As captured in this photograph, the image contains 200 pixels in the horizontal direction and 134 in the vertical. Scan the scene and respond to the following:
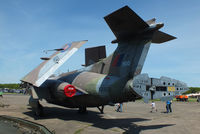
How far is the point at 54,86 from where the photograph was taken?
1107cm

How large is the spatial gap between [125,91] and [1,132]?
6.00m

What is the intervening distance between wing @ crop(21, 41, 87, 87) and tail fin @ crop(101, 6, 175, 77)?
3.27m

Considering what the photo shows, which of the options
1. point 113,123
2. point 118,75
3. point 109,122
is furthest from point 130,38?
point 109,122

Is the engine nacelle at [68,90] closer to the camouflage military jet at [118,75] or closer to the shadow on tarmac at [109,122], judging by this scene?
the camouflage military jet at [118,75]

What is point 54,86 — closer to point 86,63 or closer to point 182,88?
point 86,63

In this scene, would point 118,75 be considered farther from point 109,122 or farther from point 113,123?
point 109,122

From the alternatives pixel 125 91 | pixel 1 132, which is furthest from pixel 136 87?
pixel 1 132

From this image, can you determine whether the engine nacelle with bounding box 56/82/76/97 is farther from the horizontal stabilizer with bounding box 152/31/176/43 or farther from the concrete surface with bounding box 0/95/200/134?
the horizontal stabilizer with bounding box 152/31/176/43

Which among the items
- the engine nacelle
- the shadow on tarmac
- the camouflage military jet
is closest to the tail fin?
the camouflage military jet

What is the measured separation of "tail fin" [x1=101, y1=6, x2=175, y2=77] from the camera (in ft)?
24.8

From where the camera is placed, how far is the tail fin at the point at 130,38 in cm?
757

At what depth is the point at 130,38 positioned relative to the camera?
29.4 feet

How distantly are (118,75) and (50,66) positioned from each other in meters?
4.62

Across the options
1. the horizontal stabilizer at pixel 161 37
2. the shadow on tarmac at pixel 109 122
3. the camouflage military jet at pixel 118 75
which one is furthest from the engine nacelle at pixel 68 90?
the horizontal stabilizer at pixel 161 37
